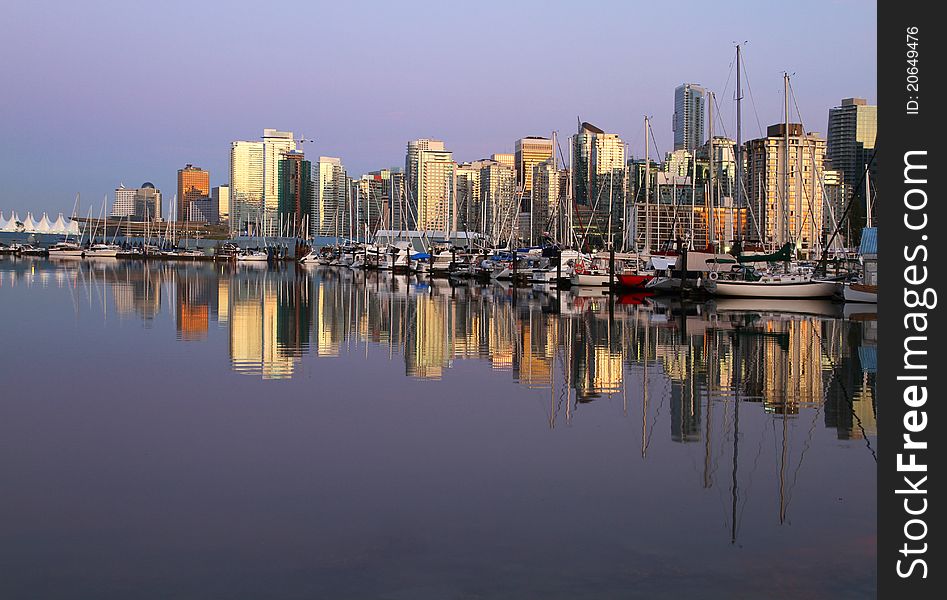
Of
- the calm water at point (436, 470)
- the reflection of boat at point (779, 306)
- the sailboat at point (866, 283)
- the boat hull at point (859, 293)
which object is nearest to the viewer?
the calm water at point (436, 470)

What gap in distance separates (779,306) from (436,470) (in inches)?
1648

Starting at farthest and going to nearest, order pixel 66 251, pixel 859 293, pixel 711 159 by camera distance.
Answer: pixel 66 251
pixel 711 159
pixel 859 293

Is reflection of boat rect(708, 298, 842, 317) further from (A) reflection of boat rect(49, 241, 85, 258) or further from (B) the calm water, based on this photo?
(A) reflection of boat rect(49, 241, 85, 258)

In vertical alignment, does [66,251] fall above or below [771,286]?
above

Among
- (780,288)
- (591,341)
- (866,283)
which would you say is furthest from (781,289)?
(591,341)

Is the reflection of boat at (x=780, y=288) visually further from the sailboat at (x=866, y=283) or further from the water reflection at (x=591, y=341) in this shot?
the sailboat at (x=866, y=283)

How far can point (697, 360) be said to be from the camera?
2838cm

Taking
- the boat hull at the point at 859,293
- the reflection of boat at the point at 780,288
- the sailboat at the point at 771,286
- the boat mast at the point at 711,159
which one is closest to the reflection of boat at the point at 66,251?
the boat mast at the point at 711,159

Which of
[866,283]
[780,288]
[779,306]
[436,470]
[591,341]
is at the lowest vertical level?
[436,470]

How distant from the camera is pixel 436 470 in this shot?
15070 mm

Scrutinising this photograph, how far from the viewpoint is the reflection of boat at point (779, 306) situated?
164 ft

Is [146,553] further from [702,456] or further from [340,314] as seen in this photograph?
[340,314]

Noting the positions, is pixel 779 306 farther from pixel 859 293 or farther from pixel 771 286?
pixel 771 286

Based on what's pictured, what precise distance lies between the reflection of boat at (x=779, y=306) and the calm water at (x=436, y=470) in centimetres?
1731
